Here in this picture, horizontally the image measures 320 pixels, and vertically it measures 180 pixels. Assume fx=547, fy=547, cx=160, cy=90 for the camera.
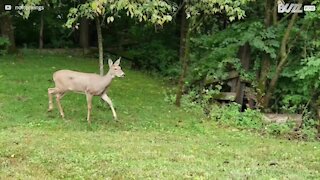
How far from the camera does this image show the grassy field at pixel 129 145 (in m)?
6.30

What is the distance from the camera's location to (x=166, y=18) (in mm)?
7512

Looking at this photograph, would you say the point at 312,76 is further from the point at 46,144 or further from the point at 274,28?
the point at 46,144

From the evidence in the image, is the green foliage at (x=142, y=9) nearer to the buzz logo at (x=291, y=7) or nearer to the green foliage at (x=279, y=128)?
the buzz logo at (x=291, y=7)

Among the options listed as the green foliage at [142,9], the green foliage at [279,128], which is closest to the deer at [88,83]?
the green foliage at [142,9]

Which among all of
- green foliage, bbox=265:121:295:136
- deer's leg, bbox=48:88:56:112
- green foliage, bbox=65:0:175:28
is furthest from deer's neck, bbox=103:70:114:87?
green foliage, bbox=265:121:295:136

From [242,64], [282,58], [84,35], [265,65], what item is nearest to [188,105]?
[242,64]

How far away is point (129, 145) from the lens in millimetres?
7672

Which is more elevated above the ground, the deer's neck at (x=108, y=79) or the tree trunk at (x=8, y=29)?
the tree trunk at (x=8, y=29)

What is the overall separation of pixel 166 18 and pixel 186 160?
198cm

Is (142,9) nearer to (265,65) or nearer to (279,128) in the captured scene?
(279,128)

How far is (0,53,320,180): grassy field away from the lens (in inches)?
248

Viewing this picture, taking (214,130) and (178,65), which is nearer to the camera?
(214,130)

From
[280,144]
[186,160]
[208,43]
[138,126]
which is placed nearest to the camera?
[186,160]

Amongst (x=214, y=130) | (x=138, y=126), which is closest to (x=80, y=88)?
(x=138, y=126)
